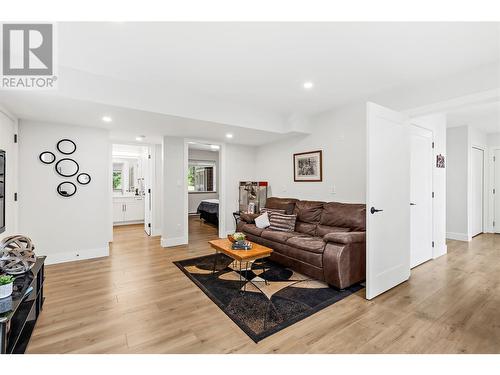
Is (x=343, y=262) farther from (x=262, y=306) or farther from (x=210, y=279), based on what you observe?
(x=210, y=279)

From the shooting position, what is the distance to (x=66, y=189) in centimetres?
391

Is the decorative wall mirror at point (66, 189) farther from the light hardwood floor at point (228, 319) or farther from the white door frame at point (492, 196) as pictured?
the white door frame at point (492, 196)

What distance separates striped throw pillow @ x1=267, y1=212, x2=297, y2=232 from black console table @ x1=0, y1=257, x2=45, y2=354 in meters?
3.06

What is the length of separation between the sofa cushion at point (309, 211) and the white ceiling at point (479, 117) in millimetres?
2660

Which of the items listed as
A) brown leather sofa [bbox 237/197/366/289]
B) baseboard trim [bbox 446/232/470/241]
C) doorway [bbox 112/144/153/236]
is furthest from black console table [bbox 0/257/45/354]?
baseboard trim [bbox 446/232/470/241]

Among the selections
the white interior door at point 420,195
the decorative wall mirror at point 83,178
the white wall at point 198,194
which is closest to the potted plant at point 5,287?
the decorative wall mirror at point 83,178

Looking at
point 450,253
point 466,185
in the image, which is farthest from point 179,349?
point 466,185

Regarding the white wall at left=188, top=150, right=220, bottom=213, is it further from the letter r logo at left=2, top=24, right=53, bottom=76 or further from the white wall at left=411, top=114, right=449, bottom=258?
the white wall at left=411, top=114, right=449, bottom=258

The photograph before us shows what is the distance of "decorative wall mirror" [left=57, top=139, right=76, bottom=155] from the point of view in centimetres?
383

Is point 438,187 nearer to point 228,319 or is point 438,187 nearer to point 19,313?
point 228,319

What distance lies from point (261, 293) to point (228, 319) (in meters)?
0.61
